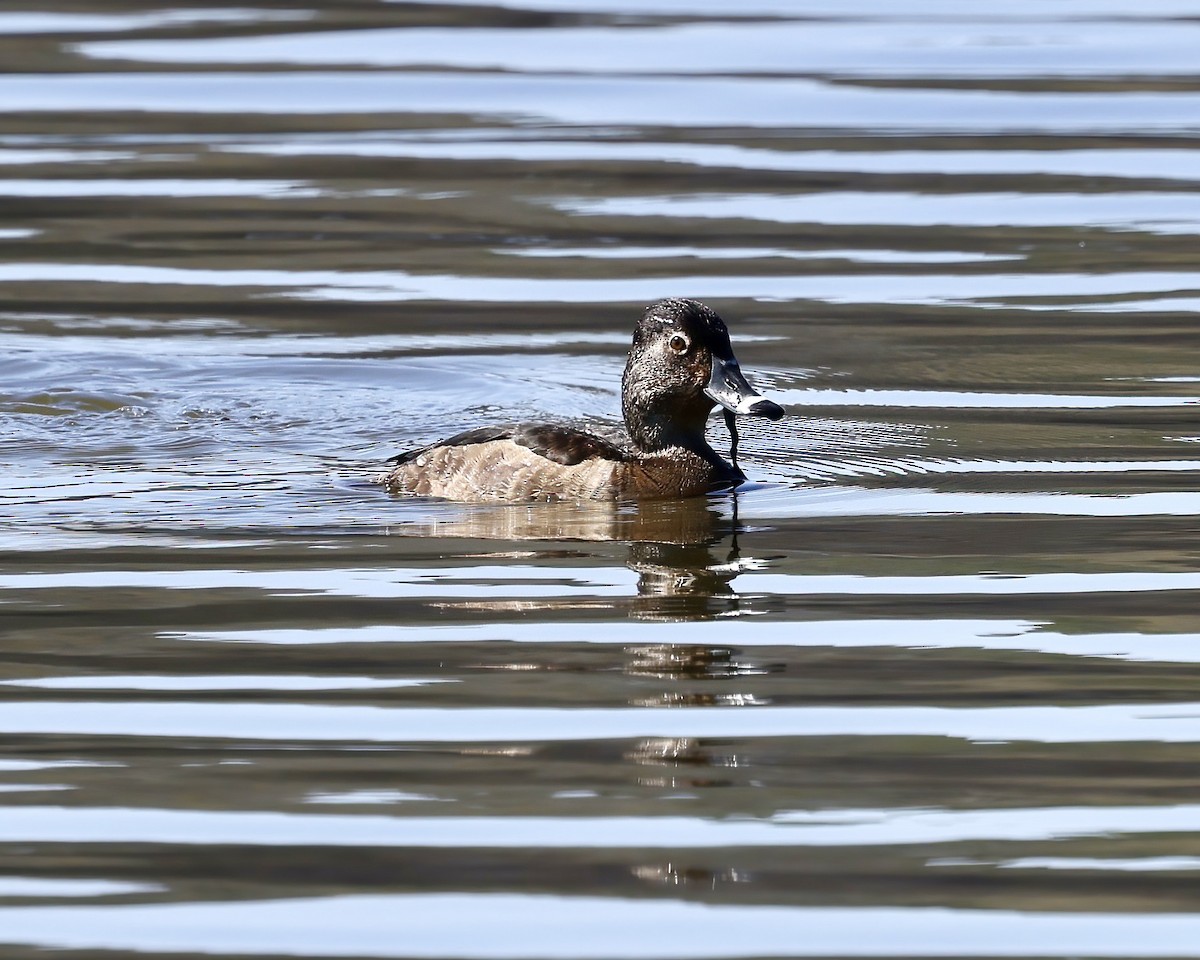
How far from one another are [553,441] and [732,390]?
80cm

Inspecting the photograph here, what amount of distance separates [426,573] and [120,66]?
44.1 ft

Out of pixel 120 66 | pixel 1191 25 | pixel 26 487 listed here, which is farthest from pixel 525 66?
pixel 26 487

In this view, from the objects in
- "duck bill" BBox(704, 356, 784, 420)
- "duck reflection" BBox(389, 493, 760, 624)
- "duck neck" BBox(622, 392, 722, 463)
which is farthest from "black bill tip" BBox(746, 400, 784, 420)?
"duck neck" BBox(622, 392, 722, 463)

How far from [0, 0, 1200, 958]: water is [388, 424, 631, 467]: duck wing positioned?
12.6 inches

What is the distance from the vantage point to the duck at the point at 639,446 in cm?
980

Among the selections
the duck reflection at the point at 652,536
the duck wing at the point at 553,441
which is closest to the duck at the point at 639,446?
the duck wing at the point at 553,441

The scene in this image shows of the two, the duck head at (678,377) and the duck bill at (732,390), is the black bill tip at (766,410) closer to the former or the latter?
the duck bill at (732,390)

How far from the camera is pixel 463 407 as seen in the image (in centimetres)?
1191

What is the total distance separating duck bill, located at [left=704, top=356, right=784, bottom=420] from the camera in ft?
31.9

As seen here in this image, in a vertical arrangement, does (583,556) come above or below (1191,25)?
below

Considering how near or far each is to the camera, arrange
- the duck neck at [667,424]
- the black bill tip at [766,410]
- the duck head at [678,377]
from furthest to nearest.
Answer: the duck neck at [667,424]
the duck head at [678,377]
the black bill tip at [766,410]

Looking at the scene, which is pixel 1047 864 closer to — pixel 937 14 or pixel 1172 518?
pixel 1172 518

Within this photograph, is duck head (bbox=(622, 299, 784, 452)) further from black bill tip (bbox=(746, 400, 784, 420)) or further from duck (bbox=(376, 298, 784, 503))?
black bill tip (bbox=(746, 400, 784, 420))

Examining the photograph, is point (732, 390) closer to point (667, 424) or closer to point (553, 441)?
point (667, 424)
